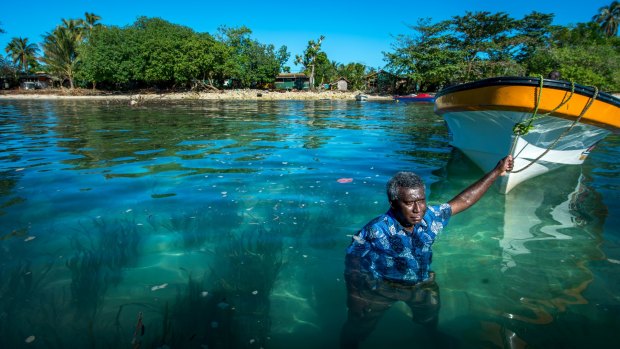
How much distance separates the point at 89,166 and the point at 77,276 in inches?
175

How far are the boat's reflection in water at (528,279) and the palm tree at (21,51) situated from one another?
79.4 meters

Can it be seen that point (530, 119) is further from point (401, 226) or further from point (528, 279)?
point (401, 226)

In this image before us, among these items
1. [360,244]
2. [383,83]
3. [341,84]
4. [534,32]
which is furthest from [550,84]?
[341,84]

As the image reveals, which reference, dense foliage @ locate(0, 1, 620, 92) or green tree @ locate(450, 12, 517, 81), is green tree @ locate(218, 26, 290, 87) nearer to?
dense foliage @ locate(0, 1, 620, 92)

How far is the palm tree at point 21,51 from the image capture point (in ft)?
197

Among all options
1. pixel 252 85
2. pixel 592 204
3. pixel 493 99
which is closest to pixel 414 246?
pixel 493 99

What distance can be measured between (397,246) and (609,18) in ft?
272

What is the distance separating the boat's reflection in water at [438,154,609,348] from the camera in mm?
2476

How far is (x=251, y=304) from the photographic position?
2.75 m

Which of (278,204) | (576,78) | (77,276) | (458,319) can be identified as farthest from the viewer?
(576,78)

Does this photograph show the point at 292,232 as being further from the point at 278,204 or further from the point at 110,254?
the point at 110,254

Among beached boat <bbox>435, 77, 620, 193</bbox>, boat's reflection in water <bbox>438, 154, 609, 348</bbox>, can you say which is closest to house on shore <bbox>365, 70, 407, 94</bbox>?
beached boat <bbox>435, 77, 620, 193</bbox>

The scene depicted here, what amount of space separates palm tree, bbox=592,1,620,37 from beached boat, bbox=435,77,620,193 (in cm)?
7638

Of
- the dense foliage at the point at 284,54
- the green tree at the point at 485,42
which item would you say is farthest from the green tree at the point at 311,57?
the green tree at the point at 485,42
